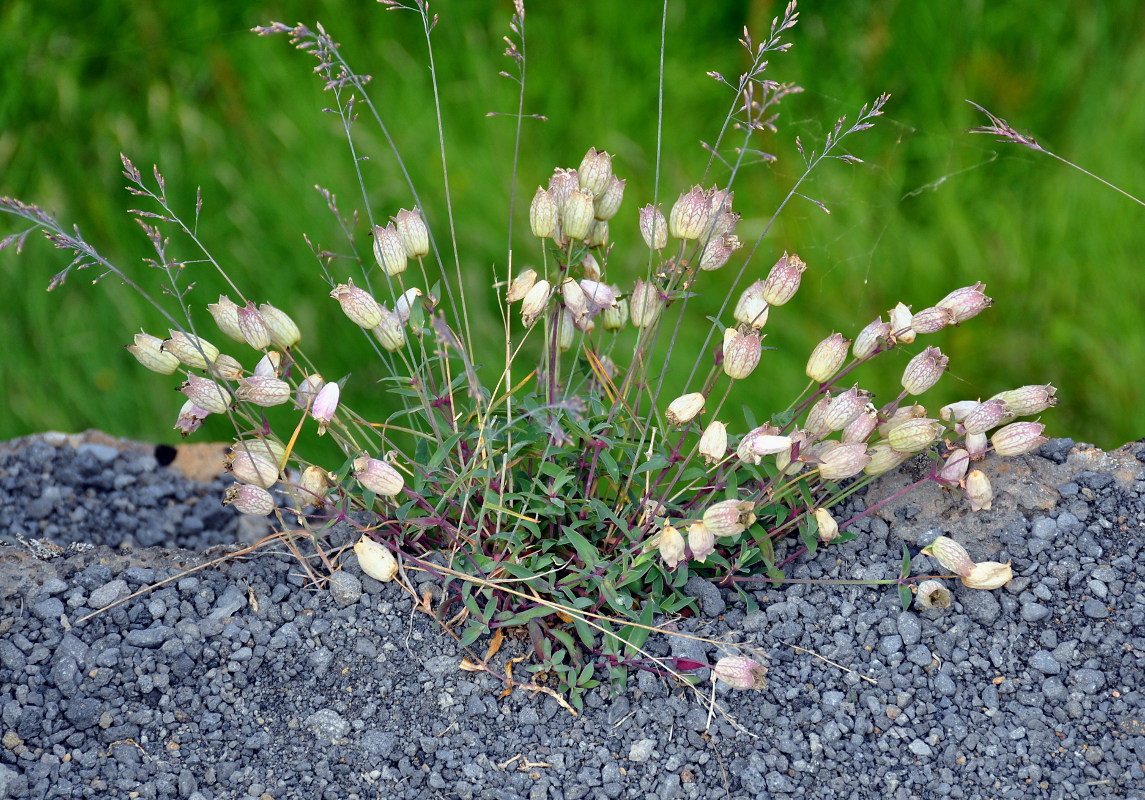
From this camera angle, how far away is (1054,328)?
7.95 feet

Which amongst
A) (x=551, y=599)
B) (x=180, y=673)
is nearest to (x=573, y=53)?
(x=551, y=599)

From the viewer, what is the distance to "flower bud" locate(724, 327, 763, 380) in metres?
1.54

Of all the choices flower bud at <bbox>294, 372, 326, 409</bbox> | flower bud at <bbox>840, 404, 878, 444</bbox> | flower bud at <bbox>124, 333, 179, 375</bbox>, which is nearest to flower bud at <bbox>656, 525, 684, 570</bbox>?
flower bud at <bbox>840, 404, 878, 444</bbox>

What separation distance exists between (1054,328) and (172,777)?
2129mm

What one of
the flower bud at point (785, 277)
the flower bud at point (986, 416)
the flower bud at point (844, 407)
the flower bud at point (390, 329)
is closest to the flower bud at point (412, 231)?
the flower bud at point (390, 329)

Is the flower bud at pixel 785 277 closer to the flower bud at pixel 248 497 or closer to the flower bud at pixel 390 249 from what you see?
the flower bud at pixel 390 249

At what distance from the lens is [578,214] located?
4.96 ft

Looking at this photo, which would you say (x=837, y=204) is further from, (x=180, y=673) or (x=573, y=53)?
(x=180, y=673)

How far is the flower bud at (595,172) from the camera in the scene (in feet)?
5.10

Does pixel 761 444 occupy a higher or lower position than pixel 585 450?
higher

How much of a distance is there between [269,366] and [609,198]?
1.98 ft

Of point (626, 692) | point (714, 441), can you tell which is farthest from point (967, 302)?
point (626, 692)

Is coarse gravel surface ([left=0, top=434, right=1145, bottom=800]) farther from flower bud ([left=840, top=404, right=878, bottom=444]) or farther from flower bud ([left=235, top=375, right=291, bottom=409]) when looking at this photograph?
flower bud ([left=235, top=375, right=291, bottom=409])

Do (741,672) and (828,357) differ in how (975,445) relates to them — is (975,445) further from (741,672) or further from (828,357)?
(741,672)
